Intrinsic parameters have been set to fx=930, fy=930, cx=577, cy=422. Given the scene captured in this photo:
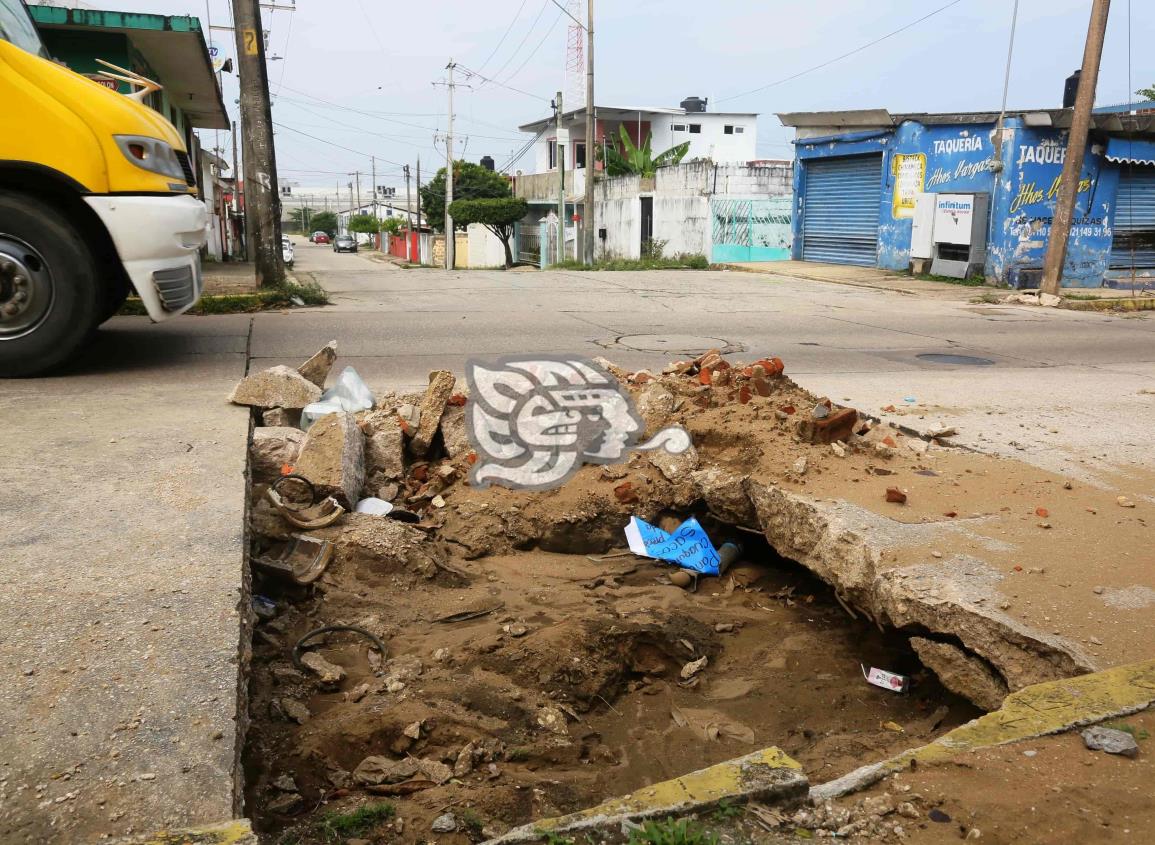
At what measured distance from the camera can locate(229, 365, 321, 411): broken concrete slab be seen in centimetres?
523

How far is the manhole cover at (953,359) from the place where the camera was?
346 inches

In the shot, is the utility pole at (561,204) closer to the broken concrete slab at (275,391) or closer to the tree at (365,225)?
the broken concrete slab at (275,391)

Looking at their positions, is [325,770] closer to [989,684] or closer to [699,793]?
[699,793]

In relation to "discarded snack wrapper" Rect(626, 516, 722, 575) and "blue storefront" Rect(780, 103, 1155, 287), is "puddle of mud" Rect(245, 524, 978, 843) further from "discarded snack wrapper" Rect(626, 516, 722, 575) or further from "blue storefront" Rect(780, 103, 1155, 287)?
"blue storefront" Rect(780, 103, 1155, 287)

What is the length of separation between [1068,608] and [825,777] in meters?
1.12

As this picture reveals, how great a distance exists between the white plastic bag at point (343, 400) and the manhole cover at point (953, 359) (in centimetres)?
559

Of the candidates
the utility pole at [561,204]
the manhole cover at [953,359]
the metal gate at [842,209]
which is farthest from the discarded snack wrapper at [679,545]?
the utility pole at [561,204]

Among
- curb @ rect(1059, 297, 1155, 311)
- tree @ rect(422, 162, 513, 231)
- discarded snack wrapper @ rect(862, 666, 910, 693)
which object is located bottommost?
curb @ rect(1059, 297, 1155, 311)

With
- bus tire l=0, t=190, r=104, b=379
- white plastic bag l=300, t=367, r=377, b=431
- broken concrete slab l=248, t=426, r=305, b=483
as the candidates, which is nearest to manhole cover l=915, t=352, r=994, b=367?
white plastic bag l=300, t=367, r=377, b=431

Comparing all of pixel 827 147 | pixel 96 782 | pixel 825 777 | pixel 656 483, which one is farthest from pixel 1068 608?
pixel 827 147

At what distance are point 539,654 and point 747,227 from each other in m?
29.4

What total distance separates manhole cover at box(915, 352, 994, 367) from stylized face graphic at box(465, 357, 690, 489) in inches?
177

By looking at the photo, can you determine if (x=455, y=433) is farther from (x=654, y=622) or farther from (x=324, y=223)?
(x=324, y=223)

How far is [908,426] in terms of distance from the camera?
19.3 feet
